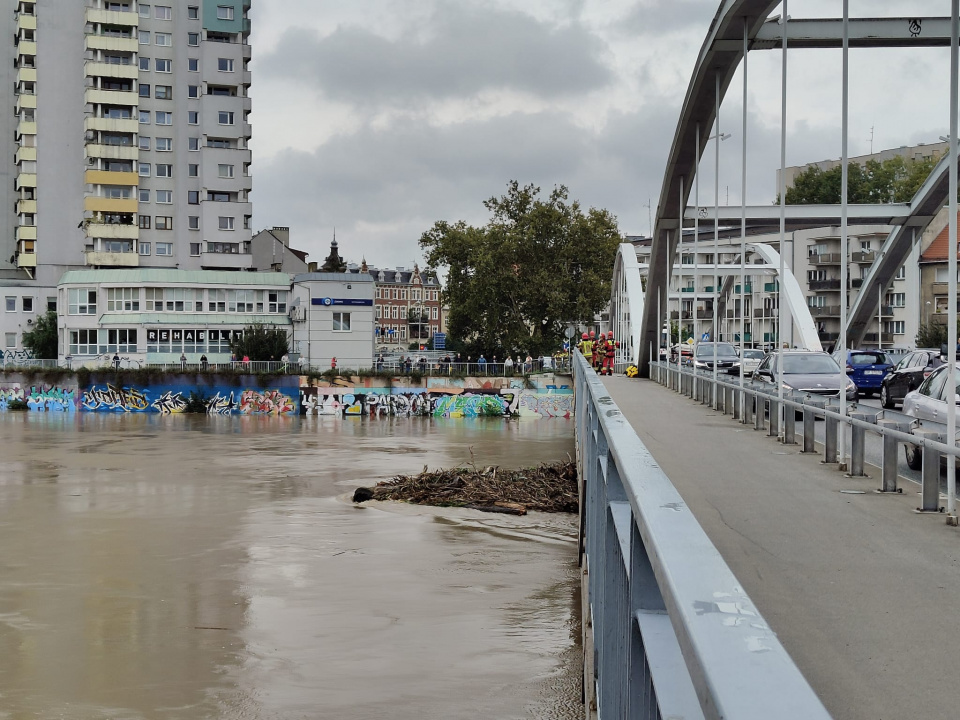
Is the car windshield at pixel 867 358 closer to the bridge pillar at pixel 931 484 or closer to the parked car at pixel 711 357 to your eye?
the parked car at pixel 711 357

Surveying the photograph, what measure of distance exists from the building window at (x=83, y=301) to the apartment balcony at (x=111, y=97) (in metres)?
15.5

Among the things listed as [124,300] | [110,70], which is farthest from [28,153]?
[124,300]

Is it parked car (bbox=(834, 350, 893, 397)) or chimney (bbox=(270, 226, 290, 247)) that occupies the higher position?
chimney (bbox=(270, 226, 290, 247))

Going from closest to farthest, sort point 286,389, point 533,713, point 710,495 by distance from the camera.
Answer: point 710,495
point 533,713
point 286,389

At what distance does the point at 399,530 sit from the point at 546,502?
3.85 meters

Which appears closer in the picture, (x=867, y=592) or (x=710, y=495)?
(x=867, y=592)

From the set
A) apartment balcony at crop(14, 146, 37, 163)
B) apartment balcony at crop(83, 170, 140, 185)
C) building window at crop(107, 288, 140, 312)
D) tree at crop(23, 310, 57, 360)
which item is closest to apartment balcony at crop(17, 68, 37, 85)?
apartment balcony at crop(14, 146, 37, 163)

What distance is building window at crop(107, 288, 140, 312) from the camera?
77500 mm

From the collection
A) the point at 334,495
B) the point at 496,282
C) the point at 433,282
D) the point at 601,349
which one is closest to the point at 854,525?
the point at 334,495

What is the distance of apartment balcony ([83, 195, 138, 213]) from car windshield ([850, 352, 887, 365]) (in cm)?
6215

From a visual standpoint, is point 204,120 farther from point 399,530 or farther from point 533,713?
point 533,713

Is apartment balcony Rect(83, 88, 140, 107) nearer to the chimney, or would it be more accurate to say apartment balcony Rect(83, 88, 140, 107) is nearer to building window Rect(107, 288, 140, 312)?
building window Rect(107, 288, 140, 312)

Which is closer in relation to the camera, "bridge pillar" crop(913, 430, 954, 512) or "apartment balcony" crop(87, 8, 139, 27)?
"bridge pillar" crop(913, 430, 954, 512)

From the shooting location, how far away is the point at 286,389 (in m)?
69.9
